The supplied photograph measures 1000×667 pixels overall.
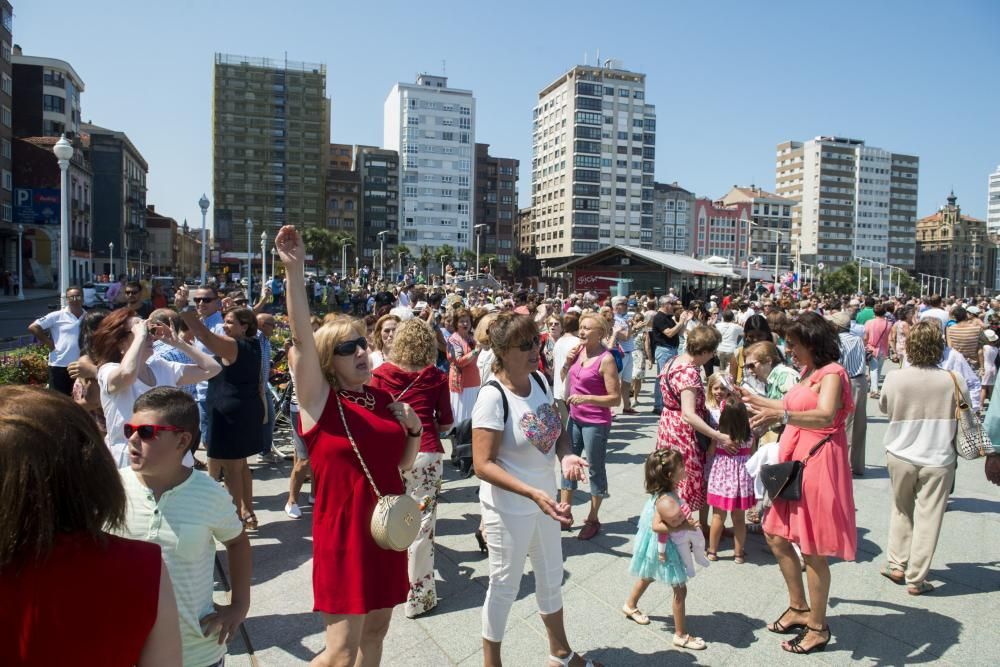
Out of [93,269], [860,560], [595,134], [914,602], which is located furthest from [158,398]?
[595,134]

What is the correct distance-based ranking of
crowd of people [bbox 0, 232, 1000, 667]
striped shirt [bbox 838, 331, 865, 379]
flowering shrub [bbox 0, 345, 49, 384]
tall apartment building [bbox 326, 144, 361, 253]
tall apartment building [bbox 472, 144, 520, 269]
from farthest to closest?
tall apartment building [bbox 472, 144, 520, 269], tall apartment building [bbox 326, 144, 361, 253], flowering shrub [bbox 0, 345, 49, 384], striped shirt [bbox 838, 331, 865, 379], crowd of people [bbox 0, 232, 1000, 667]

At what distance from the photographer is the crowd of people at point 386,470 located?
1.40 meters

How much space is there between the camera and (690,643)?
394 cm

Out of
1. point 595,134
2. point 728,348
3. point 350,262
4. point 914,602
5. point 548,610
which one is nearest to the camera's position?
point 548,610

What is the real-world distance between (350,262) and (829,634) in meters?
97.9

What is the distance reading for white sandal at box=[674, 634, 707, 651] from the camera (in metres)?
3.92

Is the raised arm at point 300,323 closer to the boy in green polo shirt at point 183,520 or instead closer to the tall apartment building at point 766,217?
the boy in green polo shirt at point 183,520

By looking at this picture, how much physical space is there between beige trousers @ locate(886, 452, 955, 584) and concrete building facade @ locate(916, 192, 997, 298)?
7306 inches

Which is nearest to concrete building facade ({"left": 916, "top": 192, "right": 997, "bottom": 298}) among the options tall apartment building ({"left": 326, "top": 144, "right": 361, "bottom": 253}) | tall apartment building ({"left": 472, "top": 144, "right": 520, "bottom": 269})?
tall apartment building ({"left": 472, "top": 144, "right": 520, "bottom": 269})

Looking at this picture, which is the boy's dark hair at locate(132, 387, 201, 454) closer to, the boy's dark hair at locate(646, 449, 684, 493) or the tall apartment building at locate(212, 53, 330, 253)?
the boy's dark hair at locate(646, 449, 684, 493)

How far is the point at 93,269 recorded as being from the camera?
70562 mm

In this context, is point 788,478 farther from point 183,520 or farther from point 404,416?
point 183,520

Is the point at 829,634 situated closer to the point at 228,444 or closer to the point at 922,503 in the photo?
the point at 922,503

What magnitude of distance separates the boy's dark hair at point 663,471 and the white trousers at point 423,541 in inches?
56.1
